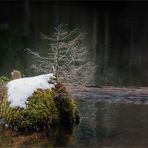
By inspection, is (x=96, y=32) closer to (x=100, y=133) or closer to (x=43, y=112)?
(x=43, y=112)

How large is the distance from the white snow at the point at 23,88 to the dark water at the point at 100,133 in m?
0.87

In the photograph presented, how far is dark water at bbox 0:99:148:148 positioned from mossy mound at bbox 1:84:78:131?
32 centimetres

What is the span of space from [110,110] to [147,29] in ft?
103

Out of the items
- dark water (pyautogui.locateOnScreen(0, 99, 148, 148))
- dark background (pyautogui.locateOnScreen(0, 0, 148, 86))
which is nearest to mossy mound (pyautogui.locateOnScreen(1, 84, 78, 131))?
dark water (pyautogui.locateOnScreen(0, 99, 148, 148))

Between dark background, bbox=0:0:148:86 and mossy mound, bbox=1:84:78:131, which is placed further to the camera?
dark background, bbox=0:0:148:86

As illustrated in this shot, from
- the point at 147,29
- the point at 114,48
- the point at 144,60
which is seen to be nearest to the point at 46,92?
the point at 144,60

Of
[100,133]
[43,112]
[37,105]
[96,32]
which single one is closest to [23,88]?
[37,105]

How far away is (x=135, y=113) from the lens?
66.1 feet

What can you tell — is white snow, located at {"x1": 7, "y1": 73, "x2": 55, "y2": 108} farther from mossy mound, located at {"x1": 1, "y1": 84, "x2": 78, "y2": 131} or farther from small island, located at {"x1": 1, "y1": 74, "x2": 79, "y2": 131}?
mossy mound, located at {"x1": 1, "y1": 84, "x2": 78, "y2": 131}

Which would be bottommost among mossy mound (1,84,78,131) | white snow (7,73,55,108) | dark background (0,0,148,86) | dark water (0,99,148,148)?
dark water (0,99,148,148)

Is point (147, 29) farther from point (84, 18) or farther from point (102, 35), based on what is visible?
point (84, 18)

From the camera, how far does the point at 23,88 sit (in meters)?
18.9

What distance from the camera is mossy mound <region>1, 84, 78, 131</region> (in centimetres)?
1842

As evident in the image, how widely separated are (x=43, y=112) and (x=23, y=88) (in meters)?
0.95
